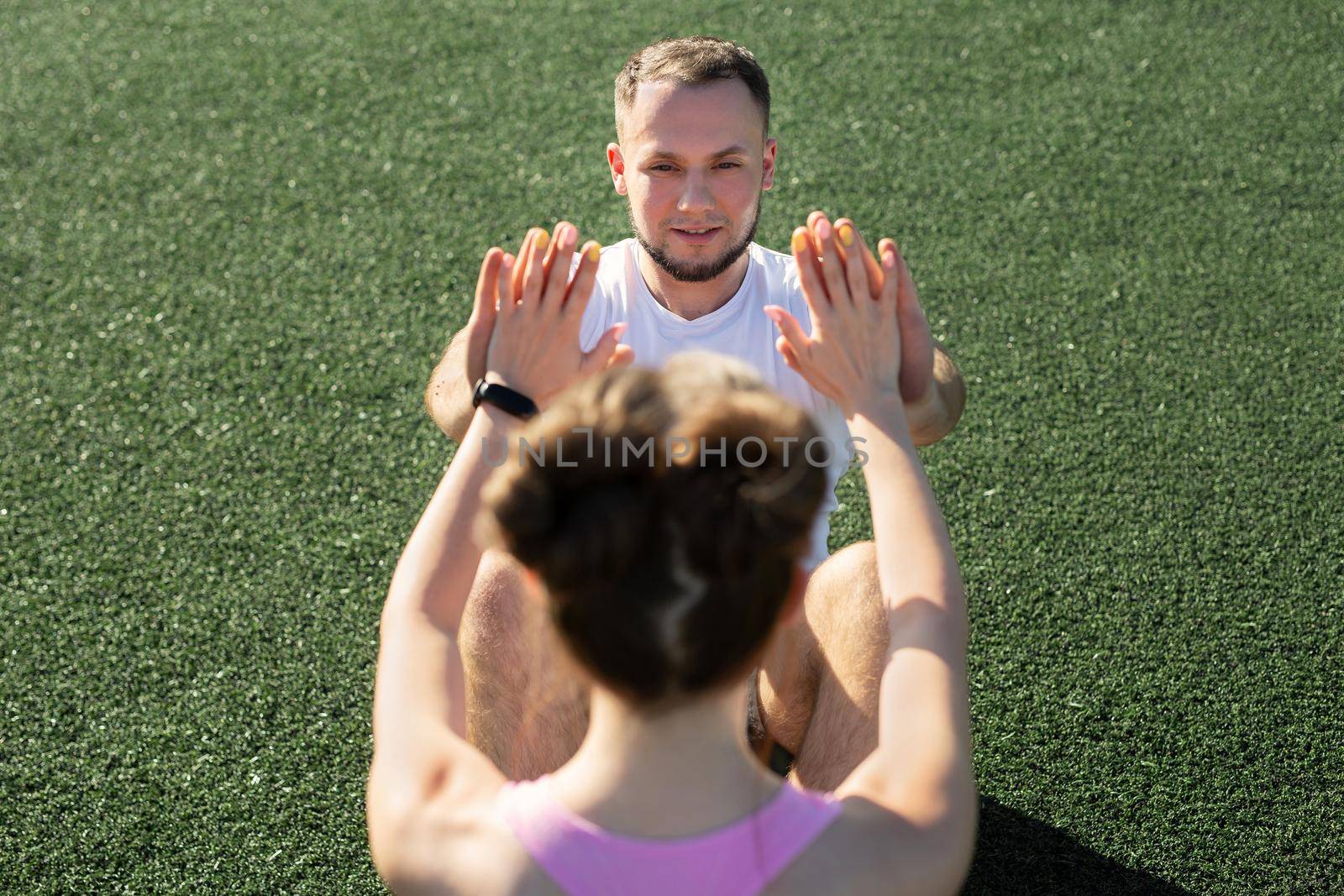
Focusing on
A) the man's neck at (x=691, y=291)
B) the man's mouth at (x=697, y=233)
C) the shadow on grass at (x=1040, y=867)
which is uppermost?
the man's mouth at (x=697, y=233)

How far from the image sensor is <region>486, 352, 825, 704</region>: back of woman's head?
1138 millimetres

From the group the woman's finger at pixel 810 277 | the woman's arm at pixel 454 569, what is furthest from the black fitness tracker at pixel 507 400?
the woman's finger at pixel 810 277

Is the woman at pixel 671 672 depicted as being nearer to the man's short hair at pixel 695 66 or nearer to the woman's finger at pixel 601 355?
the woman's finger at pixel 601 355

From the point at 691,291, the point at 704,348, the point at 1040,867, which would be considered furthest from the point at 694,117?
the point at 1040,867

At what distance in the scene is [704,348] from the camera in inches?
98.7

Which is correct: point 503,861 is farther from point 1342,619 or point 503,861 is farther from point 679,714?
point 1342,619

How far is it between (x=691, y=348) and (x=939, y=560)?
1196 mm

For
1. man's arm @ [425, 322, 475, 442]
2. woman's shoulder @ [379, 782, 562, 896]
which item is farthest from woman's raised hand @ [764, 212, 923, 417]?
man's arm @ [425, 322, 475, 442]

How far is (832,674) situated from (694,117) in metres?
1.20

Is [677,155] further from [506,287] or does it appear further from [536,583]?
[536,583]

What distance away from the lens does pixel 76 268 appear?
12.1 ft

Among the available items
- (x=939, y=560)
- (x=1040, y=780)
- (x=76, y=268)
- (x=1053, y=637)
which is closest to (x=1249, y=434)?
(x=1053, y=637)

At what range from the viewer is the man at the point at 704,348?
1.99 meters

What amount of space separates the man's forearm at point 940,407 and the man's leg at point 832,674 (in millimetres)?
249
